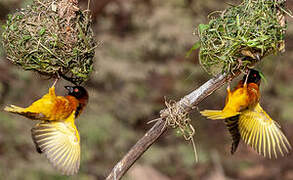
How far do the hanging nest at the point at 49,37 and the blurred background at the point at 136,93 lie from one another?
12.3ft

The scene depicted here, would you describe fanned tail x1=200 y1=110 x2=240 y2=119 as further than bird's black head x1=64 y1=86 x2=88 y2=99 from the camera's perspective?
No

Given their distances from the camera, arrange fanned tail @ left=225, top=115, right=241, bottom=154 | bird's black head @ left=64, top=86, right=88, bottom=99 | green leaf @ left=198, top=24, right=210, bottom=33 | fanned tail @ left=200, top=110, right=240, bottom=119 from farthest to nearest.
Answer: bird's black head @ left=64, top=86, right=88, bottom=99 < fanned tail @ left=225, top=115, right=241, bottom=154 < fanned tail @ left=200, top=110, right=240, bottom=119 < green leaf @ left=198, top=24, right=210, bottom=33

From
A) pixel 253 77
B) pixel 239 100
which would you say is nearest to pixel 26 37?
pixel 239 100

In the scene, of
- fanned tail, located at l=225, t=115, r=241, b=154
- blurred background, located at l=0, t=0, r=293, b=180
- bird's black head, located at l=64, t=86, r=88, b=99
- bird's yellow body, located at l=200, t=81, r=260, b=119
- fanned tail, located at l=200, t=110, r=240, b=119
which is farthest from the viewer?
blurred background, located at l=0, t=0, r=293, b=180

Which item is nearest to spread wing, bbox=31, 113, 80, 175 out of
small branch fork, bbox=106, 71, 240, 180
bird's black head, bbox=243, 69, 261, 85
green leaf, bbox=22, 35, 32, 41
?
small branch fork, bbox=106, 71, 240, 180

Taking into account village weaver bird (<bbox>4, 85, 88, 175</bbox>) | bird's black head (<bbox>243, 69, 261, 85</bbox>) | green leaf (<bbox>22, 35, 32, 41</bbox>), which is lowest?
village weaver bird (<bbox>4, 85, 88, 175</bbox>)

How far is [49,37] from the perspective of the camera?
2957mm

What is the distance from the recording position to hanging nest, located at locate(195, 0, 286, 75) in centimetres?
271

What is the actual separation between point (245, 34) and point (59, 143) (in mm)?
1633

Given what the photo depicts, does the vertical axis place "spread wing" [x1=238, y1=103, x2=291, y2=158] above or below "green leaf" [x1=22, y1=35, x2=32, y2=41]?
below

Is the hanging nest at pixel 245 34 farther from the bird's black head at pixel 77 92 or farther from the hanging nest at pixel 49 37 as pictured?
the bird's black head at pixel 77 92

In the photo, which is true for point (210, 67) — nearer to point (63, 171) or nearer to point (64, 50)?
point (64, 50)

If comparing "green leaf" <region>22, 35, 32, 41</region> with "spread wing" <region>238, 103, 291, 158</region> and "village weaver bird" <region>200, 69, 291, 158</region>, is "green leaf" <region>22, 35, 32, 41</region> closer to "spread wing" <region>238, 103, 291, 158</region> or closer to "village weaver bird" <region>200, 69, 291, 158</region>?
"village weaver bird" <region>200, 69, 291, 158</region>

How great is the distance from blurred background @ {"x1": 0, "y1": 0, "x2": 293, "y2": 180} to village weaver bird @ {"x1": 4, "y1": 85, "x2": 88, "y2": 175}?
355cm
